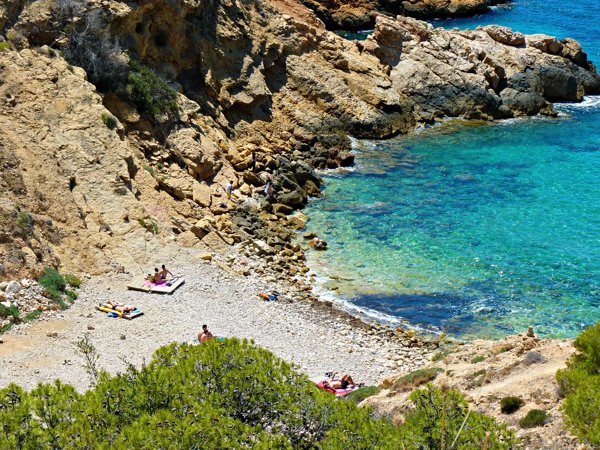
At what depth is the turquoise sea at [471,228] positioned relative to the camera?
118 feet

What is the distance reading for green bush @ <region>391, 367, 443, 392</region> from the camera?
2548 centimetres

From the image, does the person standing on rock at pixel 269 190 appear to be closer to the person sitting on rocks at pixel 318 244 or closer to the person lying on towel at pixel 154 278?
the person sitting on rocks at pixel 318 244

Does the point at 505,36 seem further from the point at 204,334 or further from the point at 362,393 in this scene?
the point at 362,393

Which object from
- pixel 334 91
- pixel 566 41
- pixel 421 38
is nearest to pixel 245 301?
pixel 334 91

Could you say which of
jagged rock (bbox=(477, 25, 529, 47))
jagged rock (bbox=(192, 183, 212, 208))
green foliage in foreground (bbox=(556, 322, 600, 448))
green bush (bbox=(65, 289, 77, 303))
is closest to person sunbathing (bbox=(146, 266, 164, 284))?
green bush (bbox=(65, 289, 77, 303))

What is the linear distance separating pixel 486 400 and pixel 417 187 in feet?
88.5

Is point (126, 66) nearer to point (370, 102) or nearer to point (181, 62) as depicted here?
point (181, 62)

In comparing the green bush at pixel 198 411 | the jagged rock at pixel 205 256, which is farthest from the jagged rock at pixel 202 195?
the green bush at pixel 198 411

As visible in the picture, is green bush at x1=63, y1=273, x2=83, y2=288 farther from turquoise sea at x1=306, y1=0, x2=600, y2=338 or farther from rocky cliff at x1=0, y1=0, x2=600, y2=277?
turquoise sea at x1=306, y1=0, x2=600, y2=338

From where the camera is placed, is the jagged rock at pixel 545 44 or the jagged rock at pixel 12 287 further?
the jagged rock at pixel 545 44

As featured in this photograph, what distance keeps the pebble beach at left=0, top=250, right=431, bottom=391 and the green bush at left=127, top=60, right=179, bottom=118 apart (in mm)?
10312

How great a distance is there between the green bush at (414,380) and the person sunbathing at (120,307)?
11.0 meters

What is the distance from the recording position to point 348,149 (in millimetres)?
53188

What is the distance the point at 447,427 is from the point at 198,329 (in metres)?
15.9
